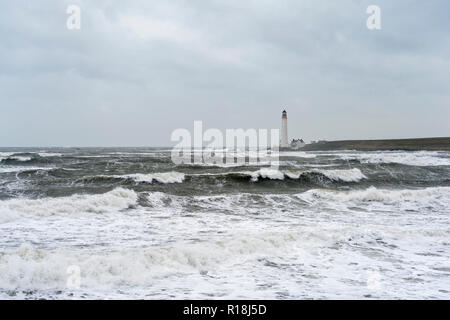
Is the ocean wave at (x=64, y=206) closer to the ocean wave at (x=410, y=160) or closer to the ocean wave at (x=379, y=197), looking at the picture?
the ocean wave at (x=379, y=197)

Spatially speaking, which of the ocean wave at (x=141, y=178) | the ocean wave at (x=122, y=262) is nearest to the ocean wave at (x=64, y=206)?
the ocean wave at (x=122, y=262)

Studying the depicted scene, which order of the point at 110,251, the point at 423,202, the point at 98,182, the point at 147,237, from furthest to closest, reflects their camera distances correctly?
the point at 98,182 → the point at 423,202 → the point at 147,237 → the point at 110,251

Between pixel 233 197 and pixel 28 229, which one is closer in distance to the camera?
pixel 28 229

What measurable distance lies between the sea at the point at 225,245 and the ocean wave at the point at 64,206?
0.03 meters

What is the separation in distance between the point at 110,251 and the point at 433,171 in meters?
23.4

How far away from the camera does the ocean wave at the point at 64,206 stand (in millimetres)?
8445

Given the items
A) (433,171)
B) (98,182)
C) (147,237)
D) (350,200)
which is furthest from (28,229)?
(433,171)

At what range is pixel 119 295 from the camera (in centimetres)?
372

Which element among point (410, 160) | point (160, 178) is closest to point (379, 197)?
point (160, 178)

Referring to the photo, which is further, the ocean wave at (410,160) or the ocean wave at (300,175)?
the ocean wave at (410,160)

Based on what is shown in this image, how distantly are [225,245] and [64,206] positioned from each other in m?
5.97

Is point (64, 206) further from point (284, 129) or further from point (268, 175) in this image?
point (284, 129)

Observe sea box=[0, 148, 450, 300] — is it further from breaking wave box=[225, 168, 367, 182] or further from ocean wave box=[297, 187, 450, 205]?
breaking wave box=[225, 168, 367, 182]
